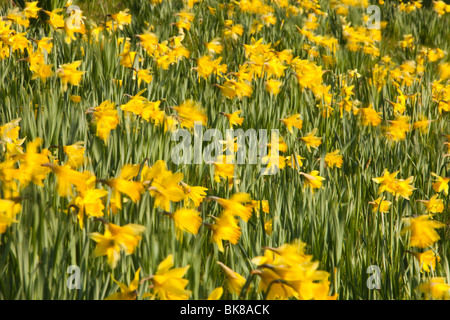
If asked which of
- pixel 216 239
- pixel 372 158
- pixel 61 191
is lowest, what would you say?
pixel 372 158

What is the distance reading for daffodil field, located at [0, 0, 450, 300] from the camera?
1.29m

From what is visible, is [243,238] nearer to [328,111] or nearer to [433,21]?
[328,111]

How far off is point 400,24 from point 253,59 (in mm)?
3521

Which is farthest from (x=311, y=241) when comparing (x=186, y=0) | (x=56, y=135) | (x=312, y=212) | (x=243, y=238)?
(x=186, y=0)

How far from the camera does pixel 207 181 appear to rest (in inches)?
87.2

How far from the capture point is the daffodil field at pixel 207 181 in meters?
1.29

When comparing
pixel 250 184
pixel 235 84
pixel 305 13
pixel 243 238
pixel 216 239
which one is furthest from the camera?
pixel 305 13

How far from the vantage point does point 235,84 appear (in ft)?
9.08

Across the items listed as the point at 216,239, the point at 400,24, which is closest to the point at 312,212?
the point at 216,239

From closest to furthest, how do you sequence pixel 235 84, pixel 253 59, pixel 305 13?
pixel 235 84
pixel 253 59
pixel 305 13

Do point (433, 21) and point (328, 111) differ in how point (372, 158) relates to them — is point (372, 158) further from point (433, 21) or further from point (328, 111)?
point (433, 21)

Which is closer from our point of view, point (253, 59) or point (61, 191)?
point (61, 191)

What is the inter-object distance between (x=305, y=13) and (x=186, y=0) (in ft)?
5.56

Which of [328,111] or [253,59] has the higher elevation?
[253,59]
